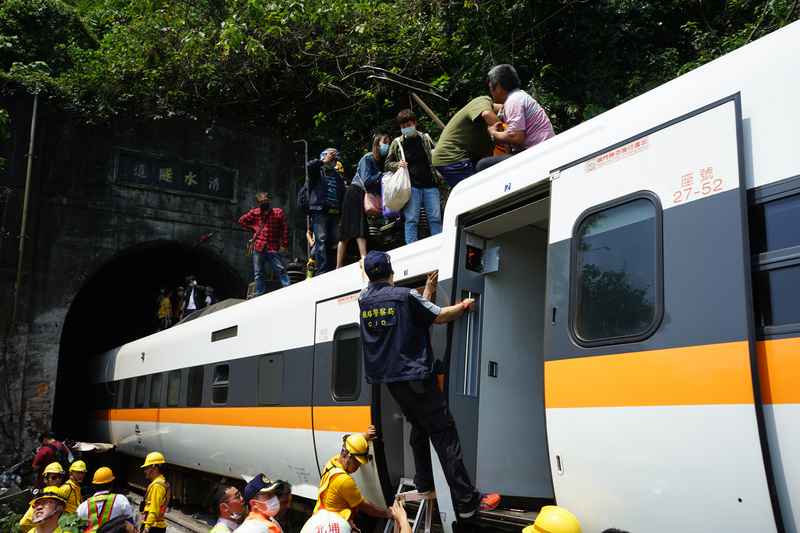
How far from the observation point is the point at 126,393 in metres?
12.1

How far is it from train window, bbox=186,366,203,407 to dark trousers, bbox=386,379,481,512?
5.18 m

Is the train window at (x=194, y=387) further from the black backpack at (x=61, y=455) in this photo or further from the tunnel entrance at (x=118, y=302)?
the tunnel entrance at (x=118, y=302)

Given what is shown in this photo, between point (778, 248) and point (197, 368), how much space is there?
313 inches

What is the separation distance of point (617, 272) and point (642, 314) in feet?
1.00

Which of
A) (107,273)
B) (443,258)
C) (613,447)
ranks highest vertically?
(107,273)

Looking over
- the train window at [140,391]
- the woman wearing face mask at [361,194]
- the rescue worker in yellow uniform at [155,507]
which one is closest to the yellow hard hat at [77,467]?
the rescue worker in yellow uniform at [155,507]

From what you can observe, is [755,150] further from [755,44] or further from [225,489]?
[225,489]

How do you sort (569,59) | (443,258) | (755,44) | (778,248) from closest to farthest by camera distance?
1. (778,248)
2. (755,44)
3. (443,258)
4. (569,59)

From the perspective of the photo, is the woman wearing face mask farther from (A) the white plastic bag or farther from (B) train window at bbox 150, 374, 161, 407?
(B) train window at bbox 150, 374, 161, 407

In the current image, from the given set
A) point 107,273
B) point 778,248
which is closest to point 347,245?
point 778,248

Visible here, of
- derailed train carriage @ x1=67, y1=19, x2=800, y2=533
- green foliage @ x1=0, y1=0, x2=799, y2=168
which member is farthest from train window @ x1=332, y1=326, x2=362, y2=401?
green foliage @ x1=0, y1=0, x2=799, y2=168

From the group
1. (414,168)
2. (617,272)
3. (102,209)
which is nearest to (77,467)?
(414,168)

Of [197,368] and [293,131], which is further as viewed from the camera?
[293,131]

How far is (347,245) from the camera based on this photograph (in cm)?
748
